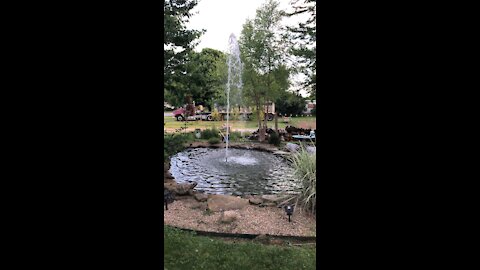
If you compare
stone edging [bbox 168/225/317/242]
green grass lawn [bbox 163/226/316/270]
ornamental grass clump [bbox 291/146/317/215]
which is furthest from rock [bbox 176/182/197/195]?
ornamental grass clump [bbox 291/146/317/215]

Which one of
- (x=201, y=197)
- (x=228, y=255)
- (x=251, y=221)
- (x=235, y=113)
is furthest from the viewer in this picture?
(x=235, y=113)

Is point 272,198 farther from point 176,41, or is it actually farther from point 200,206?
point 176,41

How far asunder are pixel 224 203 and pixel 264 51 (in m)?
7.27

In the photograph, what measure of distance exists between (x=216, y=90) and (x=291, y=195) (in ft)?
23.6

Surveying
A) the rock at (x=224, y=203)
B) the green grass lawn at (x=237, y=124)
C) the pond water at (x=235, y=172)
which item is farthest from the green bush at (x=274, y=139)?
the rock at (x=224, y=203)

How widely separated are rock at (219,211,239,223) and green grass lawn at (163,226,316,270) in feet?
2.01

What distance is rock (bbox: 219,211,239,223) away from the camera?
159 inches

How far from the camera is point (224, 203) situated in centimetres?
461

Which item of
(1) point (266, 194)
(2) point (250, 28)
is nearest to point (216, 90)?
(2) point (250, 28)

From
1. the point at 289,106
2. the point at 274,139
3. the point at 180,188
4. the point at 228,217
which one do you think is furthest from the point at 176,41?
the point at 289,106

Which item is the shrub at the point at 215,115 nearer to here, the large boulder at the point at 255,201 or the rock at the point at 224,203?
the rock at the point at 224,203

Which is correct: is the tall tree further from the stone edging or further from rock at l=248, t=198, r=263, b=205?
the stone edging
